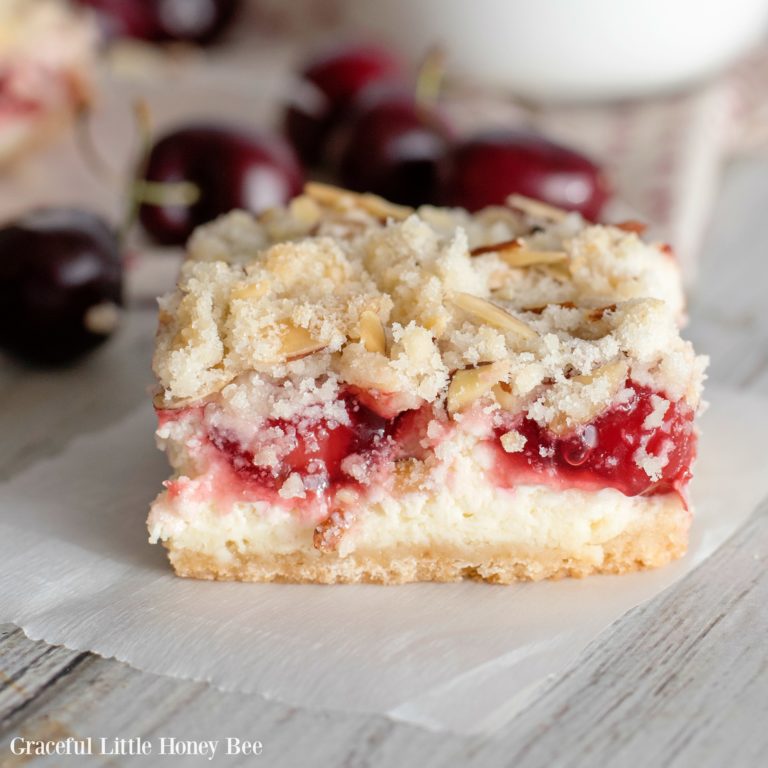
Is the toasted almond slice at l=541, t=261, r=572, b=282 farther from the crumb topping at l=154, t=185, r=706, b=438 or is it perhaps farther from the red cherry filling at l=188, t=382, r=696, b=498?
the red cherry filling at l=188, t=382, r=696, b=498

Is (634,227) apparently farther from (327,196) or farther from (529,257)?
(327,196)

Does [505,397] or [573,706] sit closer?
[573,706]

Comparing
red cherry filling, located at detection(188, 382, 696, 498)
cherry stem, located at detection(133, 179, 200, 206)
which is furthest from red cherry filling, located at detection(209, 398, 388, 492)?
cherry stem, located at detection(133, 179, 200, 206)

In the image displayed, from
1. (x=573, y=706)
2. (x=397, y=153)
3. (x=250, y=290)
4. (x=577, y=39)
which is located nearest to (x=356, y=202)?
(x=250, y=290)

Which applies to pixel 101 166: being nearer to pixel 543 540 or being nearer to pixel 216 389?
pixel 216 389

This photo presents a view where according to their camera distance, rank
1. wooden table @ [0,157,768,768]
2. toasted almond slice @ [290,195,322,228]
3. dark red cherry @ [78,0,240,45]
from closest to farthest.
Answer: wooden table @ [0,157,768,768] → toasted almond slice @ [290,195,322,228] → dark red cherry @ [78,0,240,45]
